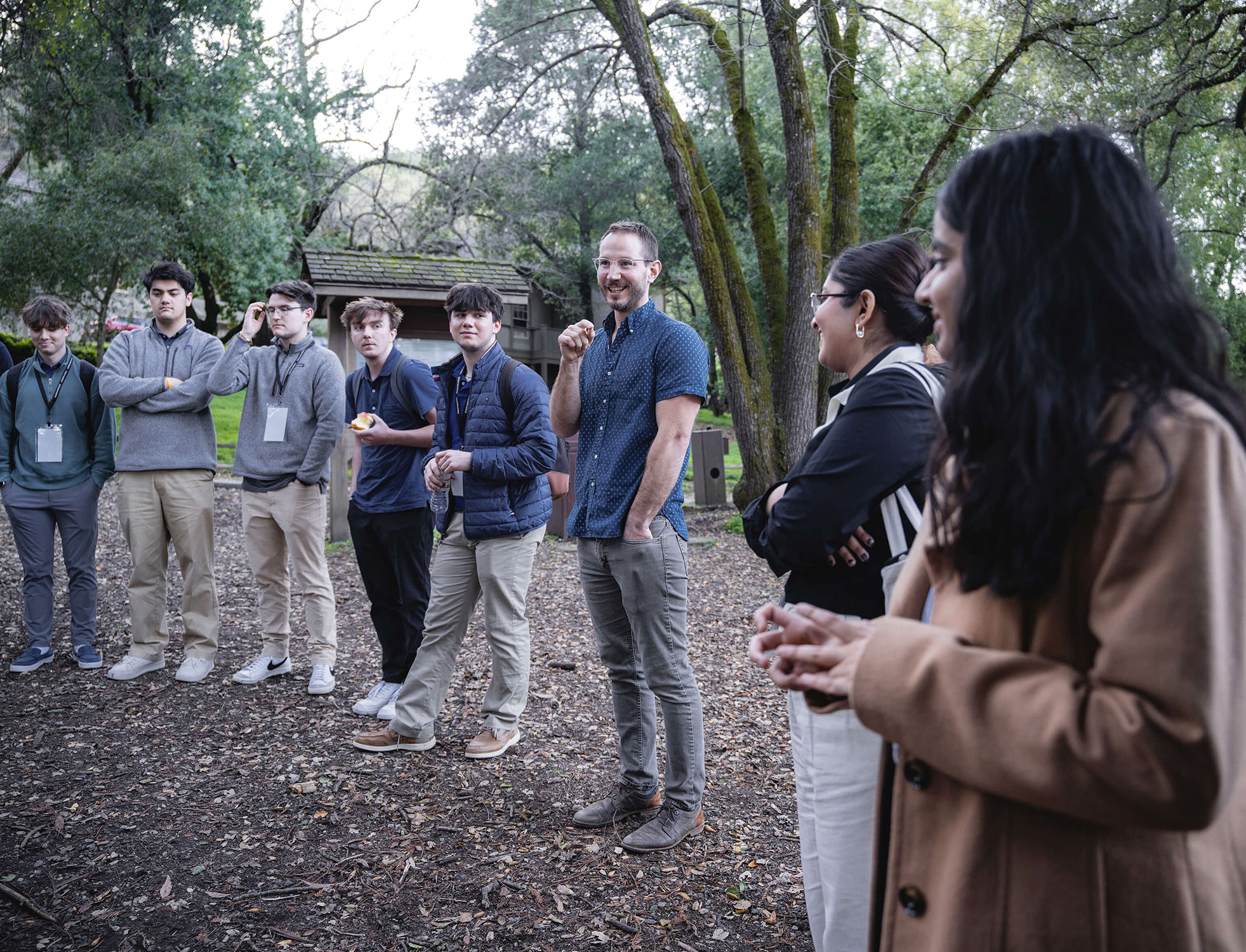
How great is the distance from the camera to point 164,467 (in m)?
5.27

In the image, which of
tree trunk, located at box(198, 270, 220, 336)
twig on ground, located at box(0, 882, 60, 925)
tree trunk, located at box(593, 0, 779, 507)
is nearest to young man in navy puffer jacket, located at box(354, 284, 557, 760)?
twig on ground, located at box(0, 882, 60, 925)

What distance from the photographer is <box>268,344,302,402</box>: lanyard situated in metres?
5.22

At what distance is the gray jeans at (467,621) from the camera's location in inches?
164

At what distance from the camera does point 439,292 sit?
34.5 feet

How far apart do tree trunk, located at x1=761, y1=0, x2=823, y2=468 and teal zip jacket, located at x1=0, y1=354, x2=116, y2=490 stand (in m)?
6.76

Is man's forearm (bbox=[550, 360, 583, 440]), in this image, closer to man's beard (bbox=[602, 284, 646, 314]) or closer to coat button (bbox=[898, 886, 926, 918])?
man's beard (bbox=[602, 284, 646, 314])

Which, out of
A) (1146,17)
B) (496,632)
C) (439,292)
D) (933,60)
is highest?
(933,60)

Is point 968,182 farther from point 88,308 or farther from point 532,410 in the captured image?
point 88,308

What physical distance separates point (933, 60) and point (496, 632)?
837 inches

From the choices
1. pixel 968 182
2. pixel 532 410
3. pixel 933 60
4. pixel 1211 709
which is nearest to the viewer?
pixel 1211 709

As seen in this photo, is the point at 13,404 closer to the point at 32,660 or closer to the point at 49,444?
the point at 49,444

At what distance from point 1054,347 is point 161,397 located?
17.3 ft

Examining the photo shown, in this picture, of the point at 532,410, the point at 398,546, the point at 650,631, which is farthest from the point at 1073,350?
the point at 398,546

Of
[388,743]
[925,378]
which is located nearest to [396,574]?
[388,743]
